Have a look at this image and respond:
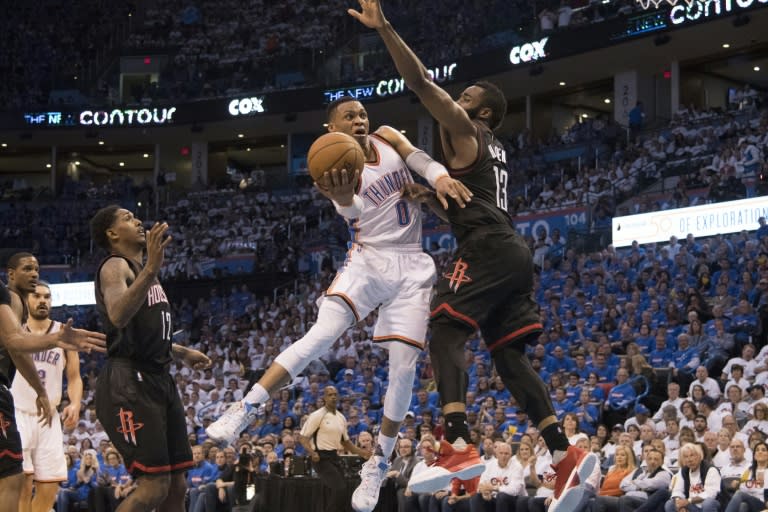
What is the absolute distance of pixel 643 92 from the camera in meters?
27.6

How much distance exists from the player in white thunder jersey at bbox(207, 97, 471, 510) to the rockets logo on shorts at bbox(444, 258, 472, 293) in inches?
14.6

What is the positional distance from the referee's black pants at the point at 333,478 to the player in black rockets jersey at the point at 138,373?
6196 mm

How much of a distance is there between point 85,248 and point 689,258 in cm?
2102

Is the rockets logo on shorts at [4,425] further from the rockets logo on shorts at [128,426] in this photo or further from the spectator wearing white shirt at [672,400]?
the spectator wearing white shirt at [672,400]

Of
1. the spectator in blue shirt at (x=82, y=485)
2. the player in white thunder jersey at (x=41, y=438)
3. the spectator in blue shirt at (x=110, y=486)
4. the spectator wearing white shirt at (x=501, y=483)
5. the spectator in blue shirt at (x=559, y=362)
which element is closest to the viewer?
the player in white thunder jersey at (x=41, y=438)

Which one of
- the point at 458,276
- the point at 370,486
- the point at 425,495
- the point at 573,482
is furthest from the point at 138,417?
the point at 425,495

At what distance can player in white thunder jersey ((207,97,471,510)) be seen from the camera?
6020 millimetres

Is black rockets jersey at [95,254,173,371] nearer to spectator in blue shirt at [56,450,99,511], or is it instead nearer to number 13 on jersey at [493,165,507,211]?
number 13 on jersey at [493,165,507,211]

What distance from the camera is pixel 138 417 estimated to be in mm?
6082

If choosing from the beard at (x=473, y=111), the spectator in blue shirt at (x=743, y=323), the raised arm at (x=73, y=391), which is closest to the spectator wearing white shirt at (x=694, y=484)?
the spectator in blue shirt at (x=743, y=323)

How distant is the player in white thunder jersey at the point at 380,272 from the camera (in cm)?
602

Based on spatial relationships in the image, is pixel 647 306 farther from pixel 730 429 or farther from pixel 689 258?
pixel 730 429

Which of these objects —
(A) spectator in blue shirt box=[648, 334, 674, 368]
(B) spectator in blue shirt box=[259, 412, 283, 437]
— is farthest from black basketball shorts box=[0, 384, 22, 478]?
(B) spectator in blue shirt box=[259, 412, 283, 437]

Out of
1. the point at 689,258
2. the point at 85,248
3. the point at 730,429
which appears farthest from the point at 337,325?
the point at 85,248
